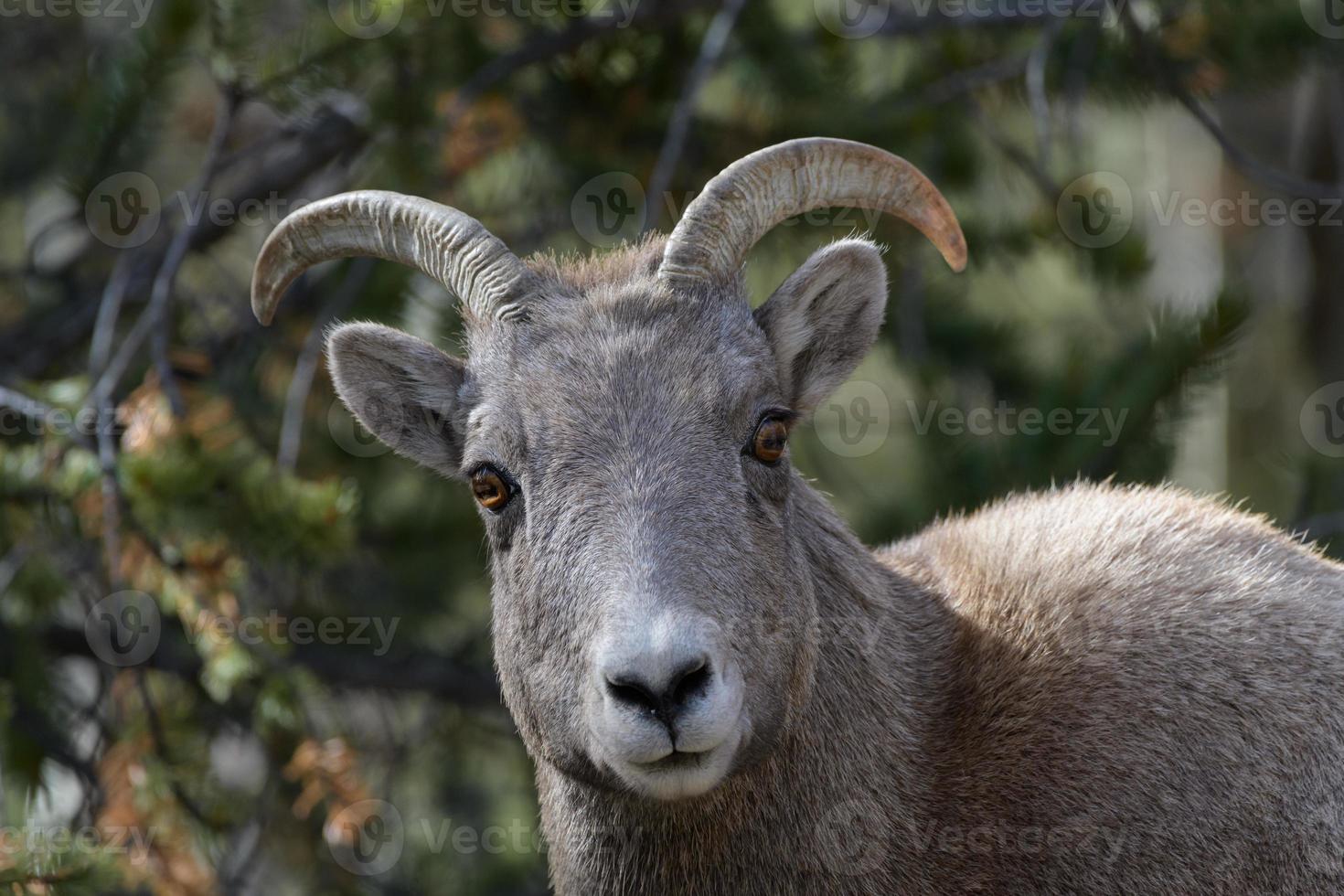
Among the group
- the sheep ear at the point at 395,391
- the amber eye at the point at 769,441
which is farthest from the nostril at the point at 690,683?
the sheep ear at the point at 395,391

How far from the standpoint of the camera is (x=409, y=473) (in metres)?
10.8

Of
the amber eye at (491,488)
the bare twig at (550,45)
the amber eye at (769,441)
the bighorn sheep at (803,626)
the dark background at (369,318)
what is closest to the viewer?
the bighorn sheep at (803,626)

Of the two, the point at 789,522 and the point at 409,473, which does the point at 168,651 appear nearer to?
the point at 409,473

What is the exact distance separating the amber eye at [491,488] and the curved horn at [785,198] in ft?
3.13

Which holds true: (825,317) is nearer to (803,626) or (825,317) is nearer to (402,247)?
(803,626)

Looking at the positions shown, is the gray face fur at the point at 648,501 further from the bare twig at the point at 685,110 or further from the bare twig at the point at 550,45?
the bare twig at the point at 550,45

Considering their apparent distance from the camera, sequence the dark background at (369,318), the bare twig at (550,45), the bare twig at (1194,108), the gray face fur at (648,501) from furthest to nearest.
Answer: the bare twig at (550,45) → the bare twig at (1194,108) → the dark background at (369,318) → the gray face fur at (648,501)

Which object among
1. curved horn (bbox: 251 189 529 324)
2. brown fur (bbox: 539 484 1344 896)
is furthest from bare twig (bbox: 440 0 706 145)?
brown fur (bbox: 539 484 1344 896)

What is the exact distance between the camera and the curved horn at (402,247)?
5305 mm

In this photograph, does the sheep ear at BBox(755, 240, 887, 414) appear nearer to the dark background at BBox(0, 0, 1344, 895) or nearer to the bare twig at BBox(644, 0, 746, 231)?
the dark background at BBox(0, 0, 1344, 895)

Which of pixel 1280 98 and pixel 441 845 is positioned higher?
pixel 1280 98

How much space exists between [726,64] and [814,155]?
445 cm

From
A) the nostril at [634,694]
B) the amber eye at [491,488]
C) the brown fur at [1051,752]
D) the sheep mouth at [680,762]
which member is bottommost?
the brown fur at [1051,752]

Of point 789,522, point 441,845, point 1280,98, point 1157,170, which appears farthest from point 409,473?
point 1157,170
